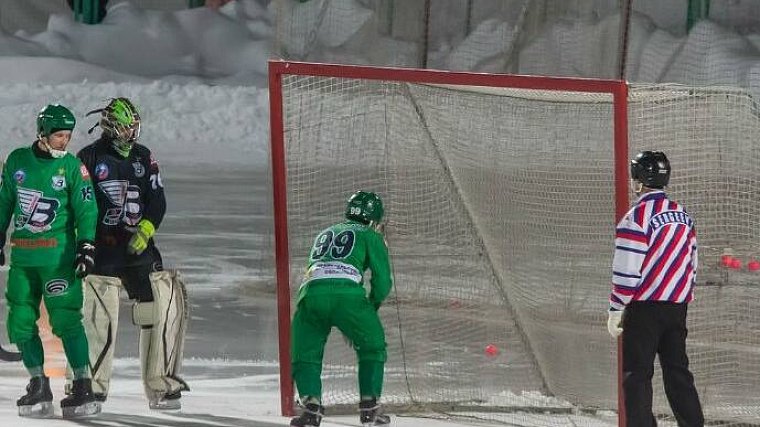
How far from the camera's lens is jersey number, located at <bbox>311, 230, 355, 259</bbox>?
622 centimetres

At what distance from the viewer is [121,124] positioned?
6508 millimetres

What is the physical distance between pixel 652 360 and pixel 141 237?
84.1 inches

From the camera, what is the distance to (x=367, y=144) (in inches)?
295

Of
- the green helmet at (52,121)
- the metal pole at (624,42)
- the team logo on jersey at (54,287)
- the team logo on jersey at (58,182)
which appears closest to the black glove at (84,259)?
the team logo on jersey at (54,287)

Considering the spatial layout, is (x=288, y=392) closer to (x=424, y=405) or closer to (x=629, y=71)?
(x=424, y=405)

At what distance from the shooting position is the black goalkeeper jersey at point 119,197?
259 inches

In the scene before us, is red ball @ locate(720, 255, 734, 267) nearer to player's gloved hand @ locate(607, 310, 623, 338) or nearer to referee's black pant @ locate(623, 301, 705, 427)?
referee's black pant @ locate(623, 301, 705, 427)

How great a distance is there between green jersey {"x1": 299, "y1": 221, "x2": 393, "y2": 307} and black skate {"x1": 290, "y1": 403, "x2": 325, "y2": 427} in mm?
436

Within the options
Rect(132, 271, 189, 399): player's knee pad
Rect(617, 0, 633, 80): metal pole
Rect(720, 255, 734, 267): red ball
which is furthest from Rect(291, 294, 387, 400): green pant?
Rect(720, 255, 734, 267): red ball

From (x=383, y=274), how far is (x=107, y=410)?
1370 mm

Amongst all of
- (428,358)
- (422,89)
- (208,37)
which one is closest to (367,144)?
(422,89)

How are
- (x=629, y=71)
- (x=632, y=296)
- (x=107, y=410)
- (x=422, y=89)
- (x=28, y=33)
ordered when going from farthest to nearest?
1. (x=28, y=33)
2. (x=629, y=71)
3. (x=422, y=89)
4. (x=107, y=410)
5. (x=632, y=296)

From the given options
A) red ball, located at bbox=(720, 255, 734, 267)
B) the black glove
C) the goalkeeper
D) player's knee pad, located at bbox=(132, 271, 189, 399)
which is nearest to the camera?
the black glove

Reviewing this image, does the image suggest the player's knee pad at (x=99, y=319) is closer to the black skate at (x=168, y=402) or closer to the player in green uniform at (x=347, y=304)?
the black skate at (x=168, y=402)
